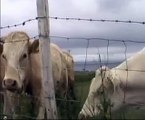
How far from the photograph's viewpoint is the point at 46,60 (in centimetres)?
730

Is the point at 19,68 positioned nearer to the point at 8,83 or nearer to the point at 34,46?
the point at 34,46

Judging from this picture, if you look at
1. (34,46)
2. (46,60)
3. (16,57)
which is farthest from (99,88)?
(46,60)

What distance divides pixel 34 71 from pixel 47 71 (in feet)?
10.7

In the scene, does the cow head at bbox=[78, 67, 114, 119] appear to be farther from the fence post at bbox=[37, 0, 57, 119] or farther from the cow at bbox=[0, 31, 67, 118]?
the fence post at bbox=[37, 0, 57, 119]

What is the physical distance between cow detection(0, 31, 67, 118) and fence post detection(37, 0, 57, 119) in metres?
1.74

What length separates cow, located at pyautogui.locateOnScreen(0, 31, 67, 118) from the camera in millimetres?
9475

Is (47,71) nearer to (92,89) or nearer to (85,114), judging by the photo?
(85,114)

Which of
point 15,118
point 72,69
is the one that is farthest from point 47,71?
point 72,69

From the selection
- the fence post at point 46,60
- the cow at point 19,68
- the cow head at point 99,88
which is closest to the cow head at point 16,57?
the cow at point 19,68

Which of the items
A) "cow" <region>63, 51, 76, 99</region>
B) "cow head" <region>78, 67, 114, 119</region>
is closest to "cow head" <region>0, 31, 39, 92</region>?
"cow head" <region>78, 67, 114, 119</region>

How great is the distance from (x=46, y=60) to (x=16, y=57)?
268 centimetres

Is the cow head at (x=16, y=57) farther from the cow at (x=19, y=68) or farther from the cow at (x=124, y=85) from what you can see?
the cow at (x=124, y=85)

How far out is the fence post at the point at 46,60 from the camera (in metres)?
7.29

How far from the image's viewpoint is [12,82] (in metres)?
9.30
